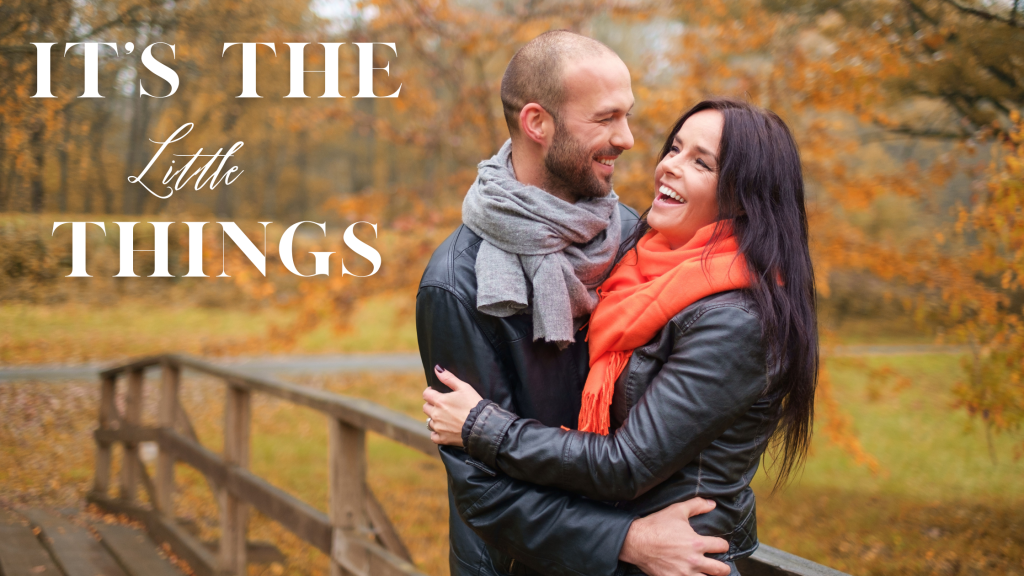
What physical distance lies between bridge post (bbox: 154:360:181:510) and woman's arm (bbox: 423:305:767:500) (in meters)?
3.47

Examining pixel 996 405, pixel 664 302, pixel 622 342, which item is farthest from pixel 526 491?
pixel 996 405

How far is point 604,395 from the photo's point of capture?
150 cm

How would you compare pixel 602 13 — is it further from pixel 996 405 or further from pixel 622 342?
pixel 622 342

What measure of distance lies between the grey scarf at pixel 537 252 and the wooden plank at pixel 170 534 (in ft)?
9.56

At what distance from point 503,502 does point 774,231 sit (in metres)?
0.74

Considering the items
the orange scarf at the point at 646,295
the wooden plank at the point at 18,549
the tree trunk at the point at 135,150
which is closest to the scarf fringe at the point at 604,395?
the orange scarf at the point at 646,295

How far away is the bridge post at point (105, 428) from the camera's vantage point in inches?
157

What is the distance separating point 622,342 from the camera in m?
1.48

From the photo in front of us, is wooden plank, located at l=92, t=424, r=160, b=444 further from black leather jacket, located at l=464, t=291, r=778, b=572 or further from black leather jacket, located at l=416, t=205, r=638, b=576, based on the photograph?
black leather jacket, located at l=464, t=291, r=778, b=572

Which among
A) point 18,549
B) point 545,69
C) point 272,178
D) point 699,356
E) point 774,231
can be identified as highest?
point 272,178

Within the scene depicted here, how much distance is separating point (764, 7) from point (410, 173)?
952 centimetres

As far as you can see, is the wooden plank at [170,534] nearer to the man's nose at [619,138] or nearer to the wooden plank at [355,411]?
the wooden plank at [355,411]

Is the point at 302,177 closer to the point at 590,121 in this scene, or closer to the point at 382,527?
the point at 382,527

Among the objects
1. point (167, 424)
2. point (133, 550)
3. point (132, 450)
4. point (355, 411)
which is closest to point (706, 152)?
point (355, 411)
